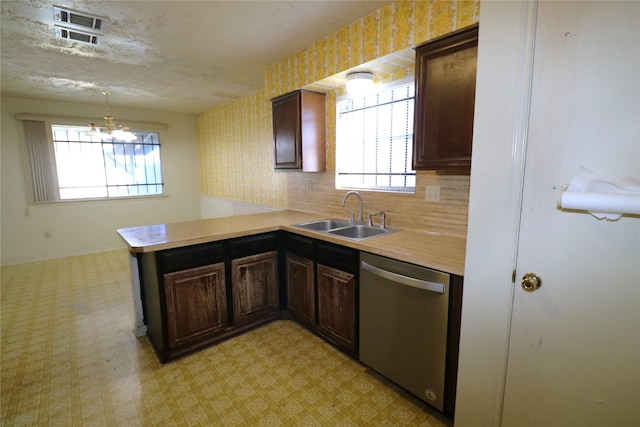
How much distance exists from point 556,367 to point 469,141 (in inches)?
43.8

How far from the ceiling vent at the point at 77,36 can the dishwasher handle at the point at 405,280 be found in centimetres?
284

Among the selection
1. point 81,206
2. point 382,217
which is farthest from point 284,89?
point 81,206

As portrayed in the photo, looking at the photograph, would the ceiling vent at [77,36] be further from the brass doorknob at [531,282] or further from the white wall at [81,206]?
the brass doorknob at [531,282]

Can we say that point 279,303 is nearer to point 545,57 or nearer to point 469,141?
point 469,141

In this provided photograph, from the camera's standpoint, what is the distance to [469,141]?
5.30ft

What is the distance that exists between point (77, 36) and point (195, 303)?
7.81 ft

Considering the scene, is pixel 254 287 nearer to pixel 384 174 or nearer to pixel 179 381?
pixel 179 381

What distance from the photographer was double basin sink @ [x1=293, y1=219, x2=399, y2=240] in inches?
93.7

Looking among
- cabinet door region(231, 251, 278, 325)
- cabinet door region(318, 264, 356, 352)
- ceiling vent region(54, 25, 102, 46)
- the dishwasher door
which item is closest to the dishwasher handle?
Answer: the dishwasher door

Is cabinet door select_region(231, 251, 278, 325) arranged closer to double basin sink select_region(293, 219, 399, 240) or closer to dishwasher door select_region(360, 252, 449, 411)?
double basin sink select_region(293, 219, 399, 240)

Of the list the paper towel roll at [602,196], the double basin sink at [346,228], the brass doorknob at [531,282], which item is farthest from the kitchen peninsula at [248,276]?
the paper towel roll at [602,196]

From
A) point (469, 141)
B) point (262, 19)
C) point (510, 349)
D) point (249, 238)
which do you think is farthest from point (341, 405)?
point (262, 19)

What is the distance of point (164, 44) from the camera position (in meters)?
2.59

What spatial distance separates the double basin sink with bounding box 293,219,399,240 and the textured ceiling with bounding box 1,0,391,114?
159 cm
